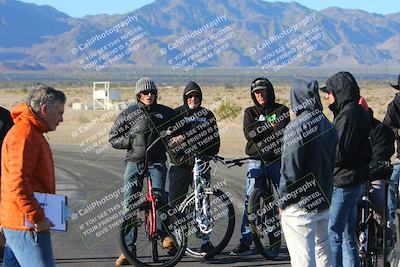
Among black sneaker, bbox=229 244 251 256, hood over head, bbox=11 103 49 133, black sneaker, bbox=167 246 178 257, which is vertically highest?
hood over head, bbox=11 103 49 133

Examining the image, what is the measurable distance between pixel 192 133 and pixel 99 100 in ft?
172

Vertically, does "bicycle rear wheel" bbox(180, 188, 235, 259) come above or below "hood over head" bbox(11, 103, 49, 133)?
below

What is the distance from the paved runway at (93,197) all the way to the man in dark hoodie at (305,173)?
8.05 ft

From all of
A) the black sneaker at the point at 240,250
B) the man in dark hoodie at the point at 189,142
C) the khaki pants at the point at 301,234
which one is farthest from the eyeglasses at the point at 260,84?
the khaki pants at the point at 301,234

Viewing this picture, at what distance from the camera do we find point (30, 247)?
19.3ft

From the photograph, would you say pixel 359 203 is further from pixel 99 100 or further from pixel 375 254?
pixel 99 100

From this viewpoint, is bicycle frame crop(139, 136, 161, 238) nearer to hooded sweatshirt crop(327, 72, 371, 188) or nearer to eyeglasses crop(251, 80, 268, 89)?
eyeglasses crop(251, 80, 268, 89)

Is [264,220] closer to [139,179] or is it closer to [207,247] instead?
[207,247]

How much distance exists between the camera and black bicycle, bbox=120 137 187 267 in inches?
366

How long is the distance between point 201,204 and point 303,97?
9.85 feet

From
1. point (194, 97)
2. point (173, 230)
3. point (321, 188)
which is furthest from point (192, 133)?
point (321, 188)

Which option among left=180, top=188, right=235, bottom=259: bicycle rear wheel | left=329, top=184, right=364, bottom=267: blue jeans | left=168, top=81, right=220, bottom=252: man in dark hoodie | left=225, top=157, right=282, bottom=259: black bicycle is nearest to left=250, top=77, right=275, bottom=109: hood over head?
left=168, top=81, right=220, bottom=252: man in dark hoodie

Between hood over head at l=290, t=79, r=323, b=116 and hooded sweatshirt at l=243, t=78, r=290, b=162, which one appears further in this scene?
hooded sweatshirt at l=243, t=78, r=290, b=162

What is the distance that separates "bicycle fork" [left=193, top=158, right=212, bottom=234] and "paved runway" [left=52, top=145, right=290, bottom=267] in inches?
16.1
